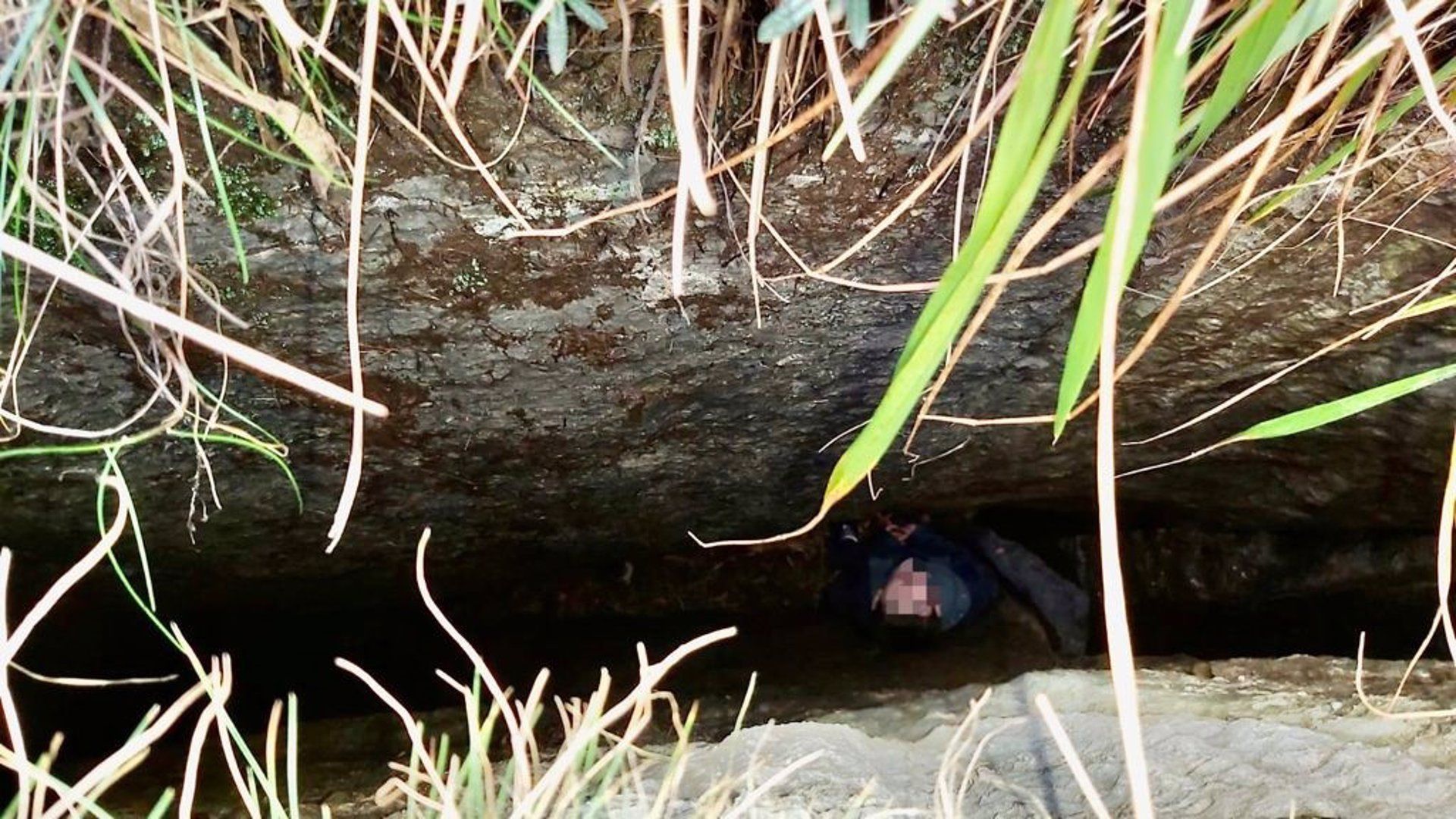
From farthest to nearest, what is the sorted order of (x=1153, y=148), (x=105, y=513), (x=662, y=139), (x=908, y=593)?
(x=908, y=593)
(x=105, y=513)
(x=662, y=139)
(x=1153, y=148)

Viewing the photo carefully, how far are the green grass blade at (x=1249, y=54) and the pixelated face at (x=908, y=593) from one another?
5.90ft

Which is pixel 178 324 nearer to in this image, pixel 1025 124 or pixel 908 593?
pixel 1025 124

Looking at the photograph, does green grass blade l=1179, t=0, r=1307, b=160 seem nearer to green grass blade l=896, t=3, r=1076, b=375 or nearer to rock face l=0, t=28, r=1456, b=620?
green grass blade l=896, t=3, r=1076, b=375

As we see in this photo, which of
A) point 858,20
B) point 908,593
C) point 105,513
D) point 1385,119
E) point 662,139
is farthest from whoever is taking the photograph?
point 908,593

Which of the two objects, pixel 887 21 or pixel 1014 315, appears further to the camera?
pixel 1014 315

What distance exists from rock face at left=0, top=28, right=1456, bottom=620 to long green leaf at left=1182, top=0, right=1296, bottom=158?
294 mm

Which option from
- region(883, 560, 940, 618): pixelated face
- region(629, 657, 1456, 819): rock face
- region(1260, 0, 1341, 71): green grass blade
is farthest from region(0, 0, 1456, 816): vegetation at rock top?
region(883, 560, 940, 618): pixelated face

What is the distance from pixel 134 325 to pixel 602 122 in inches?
19.4

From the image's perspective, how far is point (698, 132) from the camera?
83cm

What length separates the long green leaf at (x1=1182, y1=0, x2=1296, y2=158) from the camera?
59 cm

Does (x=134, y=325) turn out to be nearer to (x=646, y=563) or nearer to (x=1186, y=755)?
(x=1186, y=755)

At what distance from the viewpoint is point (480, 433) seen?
4.32 feet

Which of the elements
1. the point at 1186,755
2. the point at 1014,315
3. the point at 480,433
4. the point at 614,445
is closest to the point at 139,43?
the point at 480,433

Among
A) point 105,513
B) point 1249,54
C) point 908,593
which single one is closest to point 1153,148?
point 1249,54
